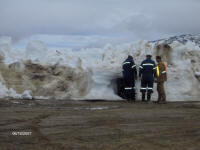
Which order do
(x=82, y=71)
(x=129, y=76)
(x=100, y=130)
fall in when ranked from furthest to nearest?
(x=82, y=71), (x=129, y=76), (x=100, y=130)

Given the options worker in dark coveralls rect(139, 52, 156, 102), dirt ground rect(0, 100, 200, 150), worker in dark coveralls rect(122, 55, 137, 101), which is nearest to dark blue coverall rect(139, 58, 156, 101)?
worker in dark coveralls rect(139, 52, 156, 102)

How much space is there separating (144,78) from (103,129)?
618 centimetres

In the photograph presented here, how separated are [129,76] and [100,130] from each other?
664cm

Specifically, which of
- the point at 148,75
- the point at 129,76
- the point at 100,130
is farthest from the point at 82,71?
the point at 100,130

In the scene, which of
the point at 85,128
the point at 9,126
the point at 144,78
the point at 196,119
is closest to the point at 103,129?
the point at 85,128

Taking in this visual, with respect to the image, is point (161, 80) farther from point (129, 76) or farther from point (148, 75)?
point (129, 76)

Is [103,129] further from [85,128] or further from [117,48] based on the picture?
[117,48]

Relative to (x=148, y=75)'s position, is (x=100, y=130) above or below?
below

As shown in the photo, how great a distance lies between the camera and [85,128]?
721 cm

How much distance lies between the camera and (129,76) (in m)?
13.5

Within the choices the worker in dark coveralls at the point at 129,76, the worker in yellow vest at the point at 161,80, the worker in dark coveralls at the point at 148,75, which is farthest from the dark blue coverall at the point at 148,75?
the worker in dark coveralls at the point at 129,76

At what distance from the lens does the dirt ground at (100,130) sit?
5.82 metres

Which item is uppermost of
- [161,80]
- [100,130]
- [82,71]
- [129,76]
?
[82,71]

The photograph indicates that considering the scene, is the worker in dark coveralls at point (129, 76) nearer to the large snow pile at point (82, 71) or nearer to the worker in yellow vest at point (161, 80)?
the large snow pile at point (82, 71)
